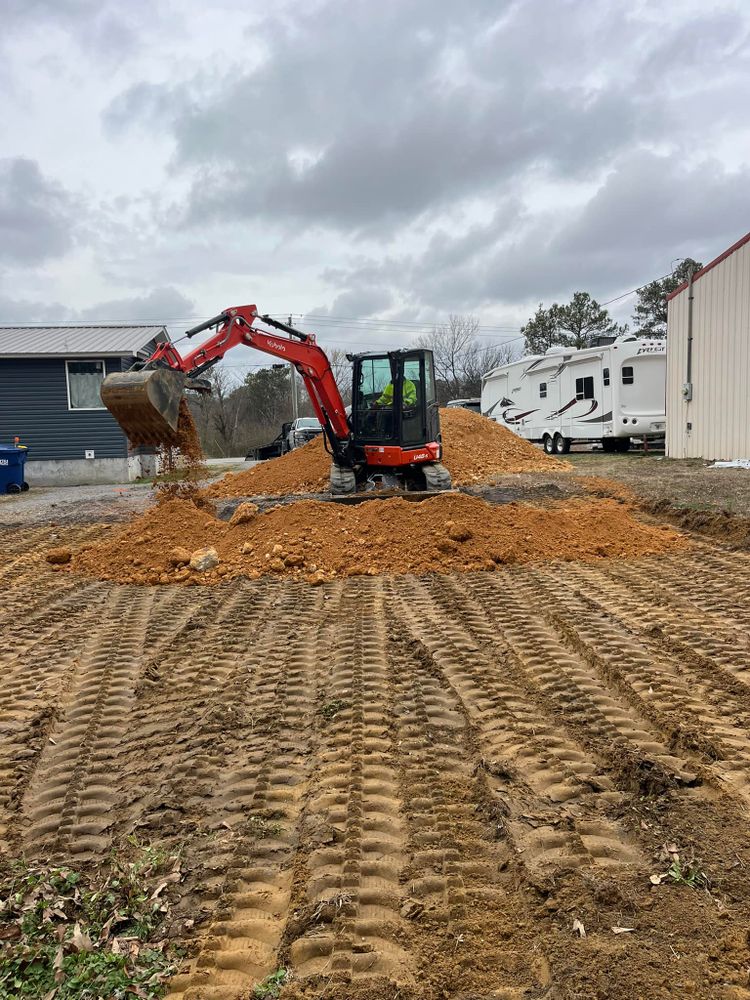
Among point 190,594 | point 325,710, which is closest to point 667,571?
point 325,710

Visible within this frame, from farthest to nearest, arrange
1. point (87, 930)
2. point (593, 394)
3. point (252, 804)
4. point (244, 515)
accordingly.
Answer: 1. point (593, 394)
2. point (244, 515)
3. point (252, 804)
4. point (87, 930)

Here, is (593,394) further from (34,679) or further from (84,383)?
(34,679)

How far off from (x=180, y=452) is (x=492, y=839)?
25.9ft

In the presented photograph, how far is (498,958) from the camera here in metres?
2.17

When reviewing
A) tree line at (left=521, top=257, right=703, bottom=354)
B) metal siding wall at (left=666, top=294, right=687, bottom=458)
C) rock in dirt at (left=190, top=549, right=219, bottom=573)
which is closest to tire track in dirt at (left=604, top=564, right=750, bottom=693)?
rock in dirt at (left=190, top=549, right=219, bottom=573)

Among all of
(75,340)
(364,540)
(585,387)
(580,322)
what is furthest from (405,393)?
(580,322)

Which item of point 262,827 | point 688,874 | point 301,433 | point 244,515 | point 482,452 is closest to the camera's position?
point 688,874

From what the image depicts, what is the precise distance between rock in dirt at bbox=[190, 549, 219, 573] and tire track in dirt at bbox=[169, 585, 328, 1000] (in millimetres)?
2615

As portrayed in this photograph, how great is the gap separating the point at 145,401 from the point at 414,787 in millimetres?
6598

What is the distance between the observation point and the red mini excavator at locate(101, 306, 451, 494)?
11.1 meters

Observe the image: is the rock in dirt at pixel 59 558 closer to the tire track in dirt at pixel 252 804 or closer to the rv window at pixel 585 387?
the tire track in dirt at pixel 252 804

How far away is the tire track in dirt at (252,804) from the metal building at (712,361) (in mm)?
15096

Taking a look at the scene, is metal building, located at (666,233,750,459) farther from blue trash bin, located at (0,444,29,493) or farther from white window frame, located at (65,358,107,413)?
blue trash bin, located at (0,444,29,493)

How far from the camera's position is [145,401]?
8.41 metres
